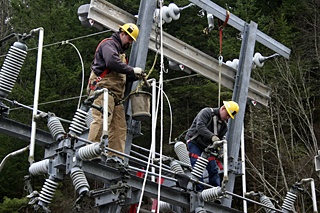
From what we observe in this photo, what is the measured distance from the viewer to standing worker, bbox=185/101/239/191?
1205cm

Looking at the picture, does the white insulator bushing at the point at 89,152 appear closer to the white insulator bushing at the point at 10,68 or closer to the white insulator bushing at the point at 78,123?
the white insulator bushing at the point at 78,123

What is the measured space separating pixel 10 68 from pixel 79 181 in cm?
191

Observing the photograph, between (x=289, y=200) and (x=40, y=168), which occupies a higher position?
(x=289, y=200)

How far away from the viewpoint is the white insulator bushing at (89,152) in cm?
892

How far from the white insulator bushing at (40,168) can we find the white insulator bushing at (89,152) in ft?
2.11

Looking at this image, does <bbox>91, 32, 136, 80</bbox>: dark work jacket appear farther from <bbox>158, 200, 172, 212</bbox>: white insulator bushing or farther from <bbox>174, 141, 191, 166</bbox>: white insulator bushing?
<bbox>158, 200, 172, 212</bbox>: white insulator bushing

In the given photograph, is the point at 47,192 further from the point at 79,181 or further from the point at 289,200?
the point at 289,200

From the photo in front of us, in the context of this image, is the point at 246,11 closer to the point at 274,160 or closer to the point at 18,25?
the point at 274,160

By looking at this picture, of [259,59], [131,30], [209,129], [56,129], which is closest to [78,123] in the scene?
[56,129]

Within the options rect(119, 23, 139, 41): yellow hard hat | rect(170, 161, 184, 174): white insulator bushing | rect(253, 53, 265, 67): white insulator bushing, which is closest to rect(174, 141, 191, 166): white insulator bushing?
rect(170, 161, 184, 174): white insulator bushing

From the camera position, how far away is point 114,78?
1055 cm

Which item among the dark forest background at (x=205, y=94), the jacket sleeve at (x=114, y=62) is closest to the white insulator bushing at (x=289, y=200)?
the jacket sleeve at (x=114, y=62)

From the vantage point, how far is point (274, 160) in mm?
28125

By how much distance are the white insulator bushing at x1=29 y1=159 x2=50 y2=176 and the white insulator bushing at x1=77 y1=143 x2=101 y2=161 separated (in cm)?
64
